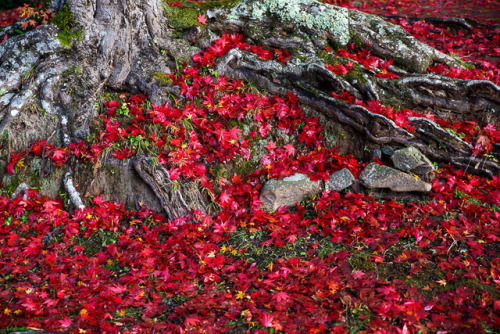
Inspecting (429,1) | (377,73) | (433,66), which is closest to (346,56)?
(377,73)

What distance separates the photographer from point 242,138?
5.25m

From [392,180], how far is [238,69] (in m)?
2.91

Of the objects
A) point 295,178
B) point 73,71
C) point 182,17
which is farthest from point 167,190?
point 182,17

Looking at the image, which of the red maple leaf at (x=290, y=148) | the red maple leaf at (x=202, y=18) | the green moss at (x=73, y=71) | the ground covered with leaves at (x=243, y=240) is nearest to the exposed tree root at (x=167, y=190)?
the ground covered with leaves at (x=243, y=240)

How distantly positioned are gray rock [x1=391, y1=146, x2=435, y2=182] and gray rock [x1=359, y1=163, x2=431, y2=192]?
19 centimetres

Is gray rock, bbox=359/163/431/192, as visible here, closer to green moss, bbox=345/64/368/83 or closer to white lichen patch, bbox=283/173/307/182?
white lichen patch, bbox=283/173/307/182

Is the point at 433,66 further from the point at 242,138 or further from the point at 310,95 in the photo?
the point at 242,138

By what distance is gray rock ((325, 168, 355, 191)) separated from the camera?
4895mm

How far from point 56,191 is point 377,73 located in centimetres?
522

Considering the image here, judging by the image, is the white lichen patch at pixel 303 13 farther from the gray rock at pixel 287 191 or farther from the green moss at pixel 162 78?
the gray rock at pixel 287 191

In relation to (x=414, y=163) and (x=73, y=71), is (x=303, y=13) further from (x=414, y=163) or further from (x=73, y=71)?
(x=73, y=71)

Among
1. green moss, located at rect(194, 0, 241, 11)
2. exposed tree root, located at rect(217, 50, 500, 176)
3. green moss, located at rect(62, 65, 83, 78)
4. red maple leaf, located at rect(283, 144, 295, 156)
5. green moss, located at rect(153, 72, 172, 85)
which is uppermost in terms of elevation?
green moss, located at rect(194, 0, 241, 11)

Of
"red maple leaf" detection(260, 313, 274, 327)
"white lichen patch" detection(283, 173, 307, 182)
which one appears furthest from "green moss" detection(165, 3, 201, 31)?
"red maple leaf" detection(260, 313, 274, 327)

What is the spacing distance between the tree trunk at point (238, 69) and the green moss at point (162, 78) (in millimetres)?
76
